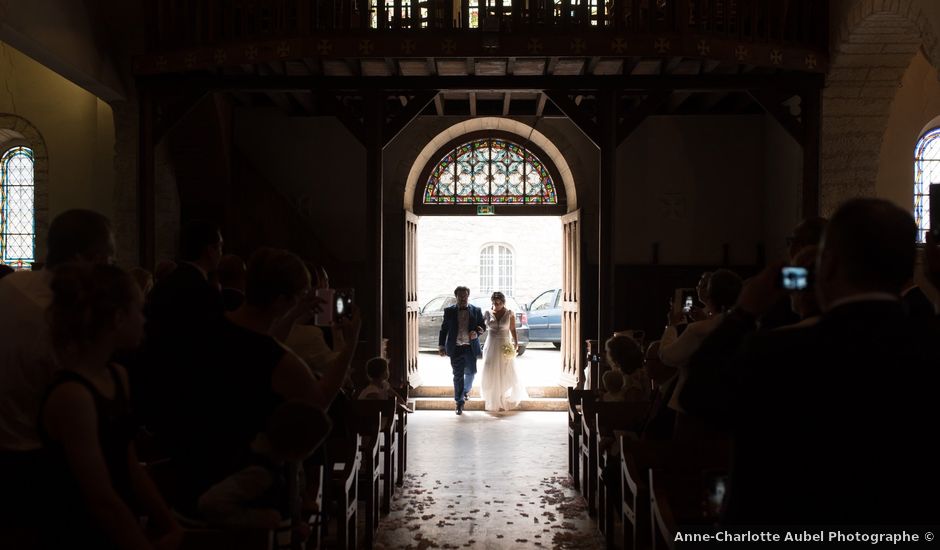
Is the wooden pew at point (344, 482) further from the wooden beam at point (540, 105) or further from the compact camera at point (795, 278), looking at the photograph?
the wooden beam at point (540, 105)

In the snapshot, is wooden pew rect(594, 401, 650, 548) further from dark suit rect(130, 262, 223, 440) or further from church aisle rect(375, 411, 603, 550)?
dark suit rect(130, 262, 223, 440)

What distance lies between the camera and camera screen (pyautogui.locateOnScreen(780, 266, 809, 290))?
184 cm

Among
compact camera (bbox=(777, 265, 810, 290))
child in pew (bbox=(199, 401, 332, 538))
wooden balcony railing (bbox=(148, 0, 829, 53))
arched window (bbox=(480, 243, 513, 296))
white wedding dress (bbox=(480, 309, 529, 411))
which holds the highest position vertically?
wooden balcony railing (bbox=(148, 0, 829, 53))

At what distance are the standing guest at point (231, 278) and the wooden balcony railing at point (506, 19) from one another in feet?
14.0

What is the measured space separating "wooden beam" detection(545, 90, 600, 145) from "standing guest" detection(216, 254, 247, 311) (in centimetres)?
534

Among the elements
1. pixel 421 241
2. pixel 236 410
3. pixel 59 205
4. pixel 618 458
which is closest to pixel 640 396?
pixel 618 458

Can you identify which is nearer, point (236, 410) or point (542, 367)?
point (236, 410)

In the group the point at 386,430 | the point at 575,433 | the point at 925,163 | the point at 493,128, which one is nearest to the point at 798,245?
the point at 386,430

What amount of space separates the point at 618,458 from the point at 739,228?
7704 mm

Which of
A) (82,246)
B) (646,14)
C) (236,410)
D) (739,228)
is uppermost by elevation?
(646,14)

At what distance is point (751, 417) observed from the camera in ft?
5.70

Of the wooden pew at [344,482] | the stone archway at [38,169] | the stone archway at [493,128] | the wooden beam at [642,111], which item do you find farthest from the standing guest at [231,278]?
the stone archway at [38,169]

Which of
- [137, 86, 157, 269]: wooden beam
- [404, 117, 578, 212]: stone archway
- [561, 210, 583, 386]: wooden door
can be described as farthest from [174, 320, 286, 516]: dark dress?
[404, 117, 578, 212]: stone archway

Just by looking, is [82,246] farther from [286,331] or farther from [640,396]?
[640,396]
